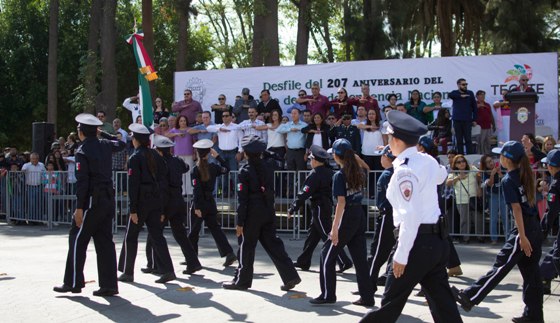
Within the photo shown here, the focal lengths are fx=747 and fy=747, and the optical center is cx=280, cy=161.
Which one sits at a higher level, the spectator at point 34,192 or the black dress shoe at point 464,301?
the spectator at point 34,192

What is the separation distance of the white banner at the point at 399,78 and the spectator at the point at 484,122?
60cm

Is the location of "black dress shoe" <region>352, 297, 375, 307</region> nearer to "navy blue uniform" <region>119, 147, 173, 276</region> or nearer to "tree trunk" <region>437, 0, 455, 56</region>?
"navy blue uniform" <region>119, 147, 173, 276</region>

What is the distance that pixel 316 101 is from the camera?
655 inches

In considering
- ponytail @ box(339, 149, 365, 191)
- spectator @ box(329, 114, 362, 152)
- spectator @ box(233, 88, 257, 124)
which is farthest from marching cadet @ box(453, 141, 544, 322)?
spectator @ box(233, 88, 257, 124)

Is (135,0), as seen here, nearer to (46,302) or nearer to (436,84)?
(436,84)

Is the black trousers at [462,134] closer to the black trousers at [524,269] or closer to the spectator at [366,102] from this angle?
the spectator at [366,102]

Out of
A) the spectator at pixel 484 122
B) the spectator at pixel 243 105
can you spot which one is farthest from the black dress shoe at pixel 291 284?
the spectator at pixel 243 105

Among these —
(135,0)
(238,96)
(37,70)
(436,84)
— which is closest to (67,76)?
(37,70)

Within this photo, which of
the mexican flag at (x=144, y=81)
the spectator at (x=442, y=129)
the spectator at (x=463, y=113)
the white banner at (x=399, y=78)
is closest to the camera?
the spectator at (x=463, y=113)

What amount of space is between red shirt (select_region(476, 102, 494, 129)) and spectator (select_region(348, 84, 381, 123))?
2.12 meters

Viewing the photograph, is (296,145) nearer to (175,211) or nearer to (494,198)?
(494,198)

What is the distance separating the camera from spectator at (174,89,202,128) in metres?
17.9

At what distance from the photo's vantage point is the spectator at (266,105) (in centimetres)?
1708

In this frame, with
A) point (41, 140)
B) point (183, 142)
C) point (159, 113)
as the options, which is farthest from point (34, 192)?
point (183, 142)
